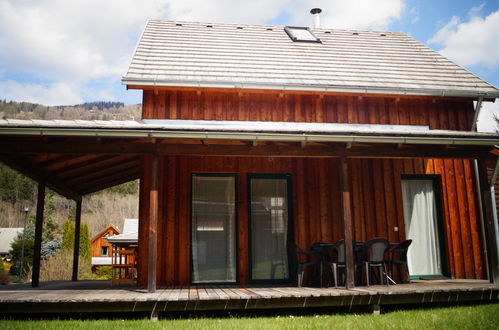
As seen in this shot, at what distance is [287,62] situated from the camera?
378 inches

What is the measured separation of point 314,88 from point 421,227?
360cm

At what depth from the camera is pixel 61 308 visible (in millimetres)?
5195

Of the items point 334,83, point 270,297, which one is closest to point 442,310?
point 270,297

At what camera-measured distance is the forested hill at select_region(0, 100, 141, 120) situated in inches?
2771

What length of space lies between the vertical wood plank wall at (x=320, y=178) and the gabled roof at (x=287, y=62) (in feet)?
1.11

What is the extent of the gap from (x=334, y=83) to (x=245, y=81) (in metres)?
1.90

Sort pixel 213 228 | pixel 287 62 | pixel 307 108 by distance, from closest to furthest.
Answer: pixel 213 228
pixel 307 108
pixel 287 62

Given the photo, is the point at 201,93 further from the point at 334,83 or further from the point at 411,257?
the point at 411,257

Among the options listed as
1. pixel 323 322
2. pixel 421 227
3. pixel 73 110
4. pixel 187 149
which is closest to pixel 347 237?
pixel 323 322

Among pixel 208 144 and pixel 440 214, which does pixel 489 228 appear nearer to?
pixel 440 214

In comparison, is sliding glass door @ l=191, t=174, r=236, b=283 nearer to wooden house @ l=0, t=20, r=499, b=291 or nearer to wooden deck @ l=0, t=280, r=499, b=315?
wooden house @ l=0, t=20, r=499, b=291

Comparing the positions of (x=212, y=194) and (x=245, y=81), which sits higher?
(x=245, y=81)

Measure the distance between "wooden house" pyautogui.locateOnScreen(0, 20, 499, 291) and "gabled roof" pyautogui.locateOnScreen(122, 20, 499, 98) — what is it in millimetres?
49

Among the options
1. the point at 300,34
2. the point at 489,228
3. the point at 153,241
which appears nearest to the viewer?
the point at 153,241
